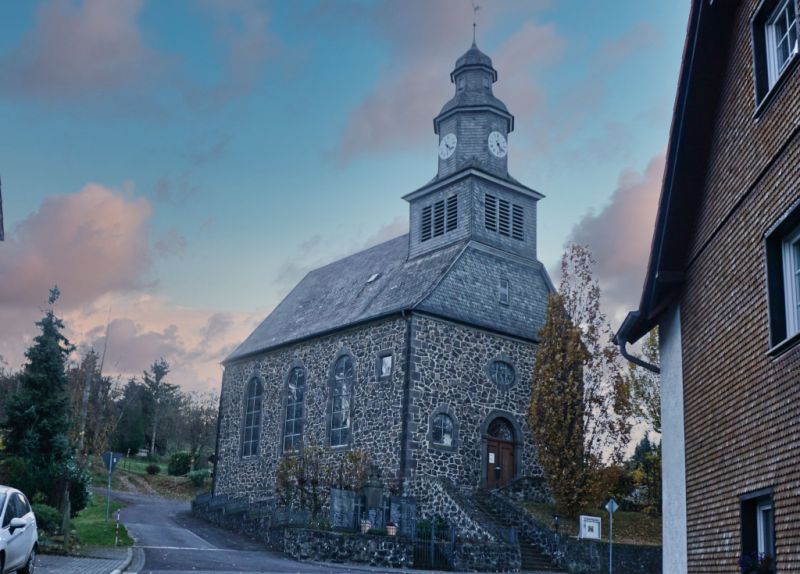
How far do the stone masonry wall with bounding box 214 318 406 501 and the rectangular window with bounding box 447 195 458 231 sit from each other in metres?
5.12

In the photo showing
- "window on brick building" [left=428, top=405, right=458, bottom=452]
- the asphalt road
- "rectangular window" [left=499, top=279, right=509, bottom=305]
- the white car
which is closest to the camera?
the white car

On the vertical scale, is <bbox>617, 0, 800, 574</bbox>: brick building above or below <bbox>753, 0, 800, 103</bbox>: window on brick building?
below

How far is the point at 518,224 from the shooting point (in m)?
33.2

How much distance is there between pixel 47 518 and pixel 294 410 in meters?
13.5

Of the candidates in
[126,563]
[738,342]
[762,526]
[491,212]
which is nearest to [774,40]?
[738,342]

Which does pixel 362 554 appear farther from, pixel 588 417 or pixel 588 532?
pixel 588 417

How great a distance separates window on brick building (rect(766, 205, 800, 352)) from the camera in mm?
8320

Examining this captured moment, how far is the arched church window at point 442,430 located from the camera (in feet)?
90.5

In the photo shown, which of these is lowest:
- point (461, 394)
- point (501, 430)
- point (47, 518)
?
point (47, 518)

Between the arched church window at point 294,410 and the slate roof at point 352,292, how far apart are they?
1.42 metres

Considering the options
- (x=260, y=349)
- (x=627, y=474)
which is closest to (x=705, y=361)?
(x=627, y=474)

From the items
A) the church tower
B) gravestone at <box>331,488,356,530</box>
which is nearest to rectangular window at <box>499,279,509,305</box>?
the church tower

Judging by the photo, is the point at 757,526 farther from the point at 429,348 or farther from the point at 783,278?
the point at 429,348

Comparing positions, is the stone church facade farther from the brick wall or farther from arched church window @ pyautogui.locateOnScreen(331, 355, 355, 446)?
the brick wall
